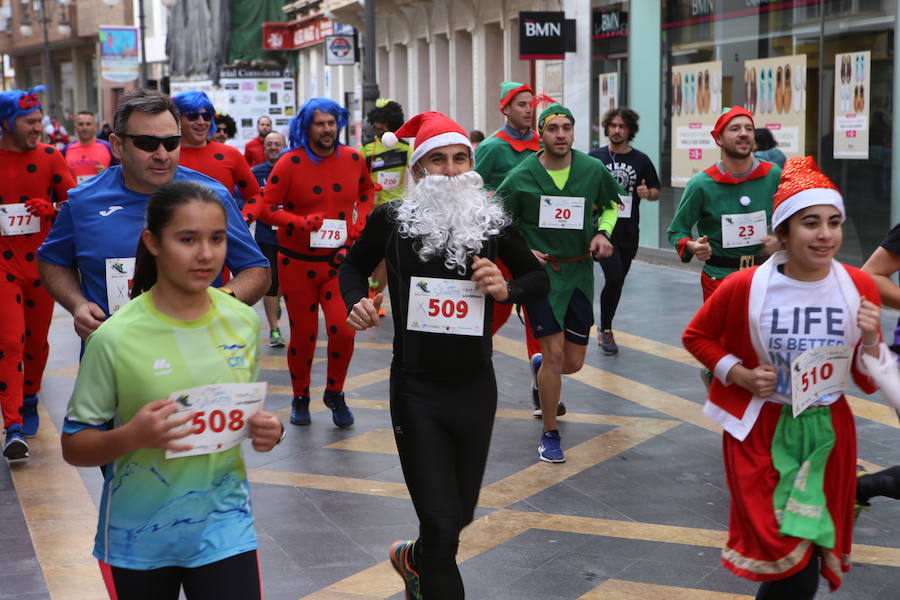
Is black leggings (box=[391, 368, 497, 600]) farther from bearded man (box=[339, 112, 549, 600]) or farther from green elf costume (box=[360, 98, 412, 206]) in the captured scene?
green elf costume (box=[360, 98, 412, 206])

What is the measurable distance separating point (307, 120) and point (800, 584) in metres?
4.67

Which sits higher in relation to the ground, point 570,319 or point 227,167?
point 227,167

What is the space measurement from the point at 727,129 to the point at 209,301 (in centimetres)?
452

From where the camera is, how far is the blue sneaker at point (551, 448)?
21.6 feet

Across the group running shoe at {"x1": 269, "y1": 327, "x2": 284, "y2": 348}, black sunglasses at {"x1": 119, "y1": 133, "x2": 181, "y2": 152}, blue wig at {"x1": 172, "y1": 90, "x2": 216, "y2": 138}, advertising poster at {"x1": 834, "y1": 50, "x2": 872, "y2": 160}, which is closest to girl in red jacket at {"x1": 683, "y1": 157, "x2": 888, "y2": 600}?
black sunglasses at {"x1": 119, "y1": 133, "x2": 181, "y2": 152}

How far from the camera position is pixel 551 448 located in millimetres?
6617

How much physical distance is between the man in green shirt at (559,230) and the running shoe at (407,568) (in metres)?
2.54

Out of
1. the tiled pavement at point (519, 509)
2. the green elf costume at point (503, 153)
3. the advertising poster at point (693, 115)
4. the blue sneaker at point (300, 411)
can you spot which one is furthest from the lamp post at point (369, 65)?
the blue sneaker at point (300, 411)

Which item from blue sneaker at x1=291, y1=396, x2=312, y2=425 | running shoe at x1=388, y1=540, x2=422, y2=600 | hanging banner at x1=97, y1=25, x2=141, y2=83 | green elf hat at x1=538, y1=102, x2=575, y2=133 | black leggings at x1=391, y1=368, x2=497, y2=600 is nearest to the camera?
black leggings at x1=391, y1=368, x2=497, y2=600

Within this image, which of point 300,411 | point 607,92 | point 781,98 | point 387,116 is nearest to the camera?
point 300,411

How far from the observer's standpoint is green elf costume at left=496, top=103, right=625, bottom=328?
689cm

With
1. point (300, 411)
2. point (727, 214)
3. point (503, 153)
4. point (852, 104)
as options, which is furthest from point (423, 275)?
point (852, 104)

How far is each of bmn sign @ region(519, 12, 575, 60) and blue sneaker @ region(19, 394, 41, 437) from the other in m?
10.8

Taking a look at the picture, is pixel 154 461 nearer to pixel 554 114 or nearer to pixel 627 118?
pixel 554 114
